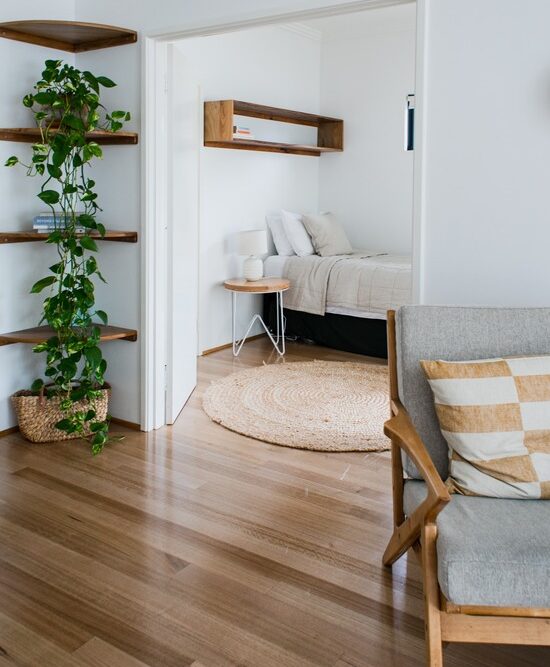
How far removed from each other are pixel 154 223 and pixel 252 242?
1.87 meters

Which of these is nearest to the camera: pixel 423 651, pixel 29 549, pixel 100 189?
pixel 423 651

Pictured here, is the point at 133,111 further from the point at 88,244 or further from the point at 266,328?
the point at 266,328

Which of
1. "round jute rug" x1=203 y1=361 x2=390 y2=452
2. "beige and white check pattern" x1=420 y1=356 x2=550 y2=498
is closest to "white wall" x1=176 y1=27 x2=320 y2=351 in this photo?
"round jute rug" x1=203 y1=361 x2=390 y2=452

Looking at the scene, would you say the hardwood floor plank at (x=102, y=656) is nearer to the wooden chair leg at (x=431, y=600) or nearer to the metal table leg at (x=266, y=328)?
the wooden chair leg at (x=431, y=600)

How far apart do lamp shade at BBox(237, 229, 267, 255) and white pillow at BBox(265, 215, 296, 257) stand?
0.70 m

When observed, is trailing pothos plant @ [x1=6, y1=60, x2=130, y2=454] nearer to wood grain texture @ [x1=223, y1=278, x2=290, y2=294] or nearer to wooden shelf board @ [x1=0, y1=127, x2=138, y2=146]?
wooden shelf board @ [x1=0, y1=127, x2=138, y2=146]

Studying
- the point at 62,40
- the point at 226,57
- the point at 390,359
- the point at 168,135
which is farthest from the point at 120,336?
the point at 226,57

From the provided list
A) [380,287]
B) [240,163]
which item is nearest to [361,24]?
[240,163]

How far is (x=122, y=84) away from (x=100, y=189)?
55 centimetres

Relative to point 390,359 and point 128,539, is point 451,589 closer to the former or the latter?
point 390,359

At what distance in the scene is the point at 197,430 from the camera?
155 inches

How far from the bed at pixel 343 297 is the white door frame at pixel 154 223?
215cm

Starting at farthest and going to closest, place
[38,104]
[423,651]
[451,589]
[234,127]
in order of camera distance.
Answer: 1. [234,127]
2. [38,104]
3. [423,651]
4. [451,589]

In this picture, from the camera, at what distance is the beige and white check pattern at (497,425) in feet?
6.65
